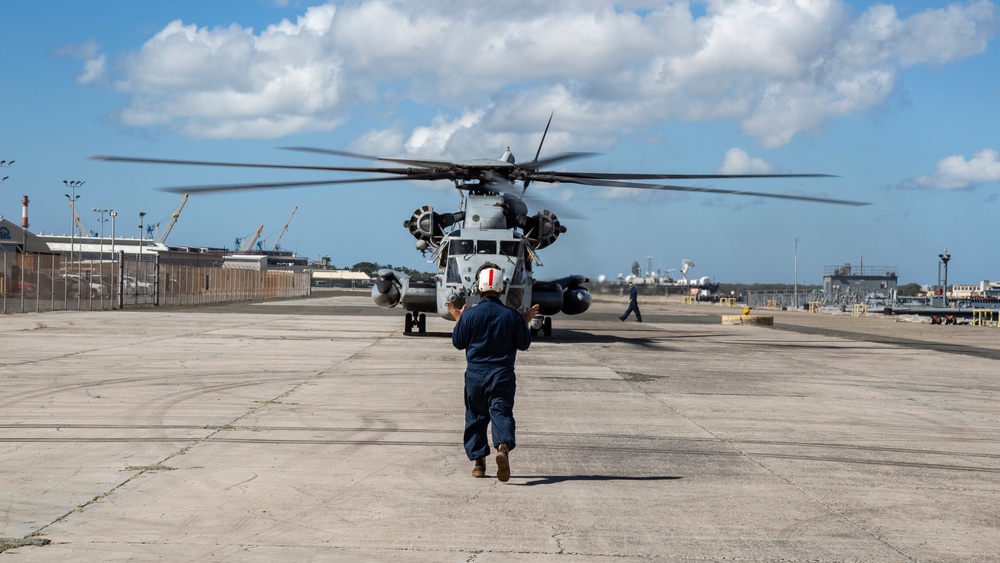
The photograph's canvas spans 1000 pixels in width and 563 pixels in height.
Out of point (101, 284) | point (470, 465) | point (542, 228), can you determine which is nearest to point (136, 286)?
point (101, 284)

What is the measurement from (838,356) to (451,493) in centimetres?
1915

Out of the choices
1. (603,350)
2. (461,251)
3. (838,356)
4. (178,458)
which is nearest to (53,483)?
(178,458)

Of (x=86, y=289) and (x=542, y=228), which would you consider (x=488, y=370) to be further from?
(x=86, y=289)

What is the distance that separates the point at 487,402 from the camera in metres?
Answer: 8.34

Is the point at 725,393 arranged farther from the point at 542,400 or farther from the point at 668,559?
the point at 668,559

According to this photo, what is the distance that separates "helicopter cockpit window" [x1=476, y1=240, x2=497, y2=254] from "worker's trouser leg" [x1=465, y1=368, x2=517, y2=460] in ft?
51.1

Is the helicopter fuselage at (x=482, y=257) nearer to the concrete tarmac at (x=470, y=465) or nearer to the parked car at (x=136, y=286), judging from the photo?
the concrete tarmac at (x=470, y=465)

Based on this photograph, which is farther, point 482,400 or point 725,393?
point 725,393

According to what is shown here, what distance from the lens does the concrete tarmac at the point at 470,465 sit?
6238 millimetres

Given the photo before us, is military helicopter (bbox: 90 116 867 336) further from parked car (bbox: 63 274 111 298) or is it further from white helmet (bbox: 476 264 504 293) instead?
parked car (bbox: 63 274 111 298)

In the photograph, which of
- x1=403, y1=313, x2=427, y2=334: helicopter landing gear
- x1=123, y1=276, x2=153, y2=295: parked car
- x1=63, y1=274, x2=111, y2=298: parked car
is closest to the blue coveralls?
x1=403, y1=313, x2=427, y2=334: helicopter landing gear

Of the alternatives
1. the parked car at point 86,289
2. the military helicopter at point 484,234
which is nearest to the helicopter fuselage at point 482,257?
the military helicopter at point 484,234

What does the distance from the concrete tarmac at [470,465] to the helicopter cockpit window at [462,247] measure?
5.02 meters

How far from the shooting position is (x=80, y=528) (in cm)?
630
